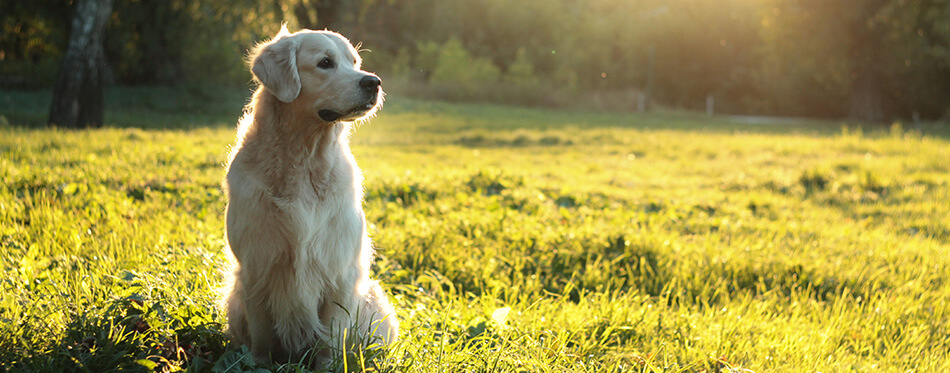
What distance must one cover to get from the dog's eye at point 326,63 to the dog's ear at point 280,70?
11cm

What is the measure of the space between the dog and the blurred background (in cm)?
1203

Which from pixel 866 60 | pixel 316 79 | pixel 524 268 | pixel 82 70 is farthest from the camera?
pixel 866 60

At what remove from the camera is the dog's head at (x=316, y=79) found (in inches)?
105

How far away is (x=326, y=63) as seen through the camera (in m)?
2.81

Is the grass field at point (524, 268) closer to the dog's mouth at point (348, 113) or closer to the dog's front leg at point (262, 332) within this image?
the dog's front leg at point (262, 332)

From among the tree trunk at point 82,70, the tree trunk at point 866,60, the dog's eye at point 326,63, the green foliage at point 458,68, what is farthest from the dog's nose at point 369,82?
the green foliage at point 458,68

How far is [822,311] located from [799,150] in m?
9.86

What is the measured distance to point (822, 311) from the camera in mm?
4012

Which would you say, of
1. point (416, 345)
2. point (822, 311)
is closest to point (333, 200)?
point (416, 345)

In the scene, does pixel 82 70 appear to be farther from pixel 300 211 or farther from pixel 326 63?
pixel 300 211

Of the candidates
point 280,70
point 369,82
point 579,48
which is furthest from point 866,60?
point 280,70

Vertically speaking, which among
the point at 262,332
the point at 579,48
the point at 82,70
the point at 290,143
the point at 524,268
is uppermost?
the point at 579,48

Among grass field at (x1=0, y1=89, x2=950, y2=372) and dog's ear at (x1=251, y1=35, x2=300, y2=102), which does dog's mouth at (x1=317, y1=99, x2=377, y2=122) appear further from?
grass field at (x1=0, y1=89, x2=950, y2=372)

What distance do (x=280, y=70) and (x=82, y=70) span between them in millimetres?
10498
